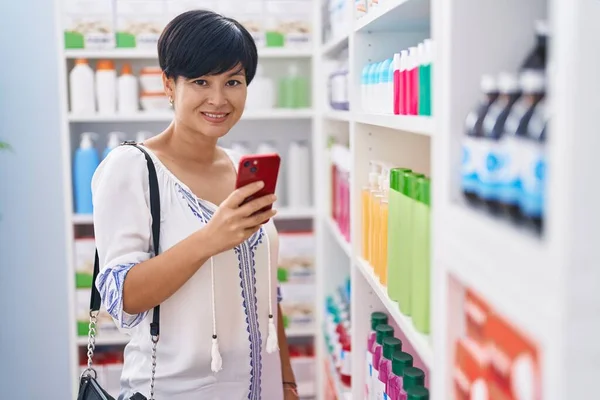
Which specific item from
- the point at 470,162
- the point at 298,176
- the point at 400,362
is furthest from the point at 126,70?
the point at 470,162

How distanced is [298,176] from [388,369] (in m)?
1.78

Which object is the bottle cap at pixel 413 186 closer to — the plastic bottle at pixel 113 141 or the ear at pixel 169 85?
the ear at pixel 169 85

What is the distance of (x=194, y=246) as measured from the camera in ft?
5.27

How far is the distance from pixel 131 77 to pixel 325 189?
3.45 feet

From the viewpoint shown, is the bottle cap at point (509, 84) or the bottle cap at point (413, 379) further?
the bottle cap at point (413, 379)

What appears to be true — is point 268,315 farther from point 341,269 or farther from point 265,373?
point 341,269

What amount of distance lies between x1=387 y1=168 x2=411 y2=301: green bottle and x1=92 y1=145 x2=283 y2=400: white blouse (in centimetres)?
38

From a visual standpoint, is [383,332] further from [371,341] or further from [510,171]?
[510,171]

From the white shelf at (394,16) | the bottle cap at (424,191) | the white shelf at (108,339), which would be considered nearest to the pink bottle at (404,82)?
the white shelf at (394,16)

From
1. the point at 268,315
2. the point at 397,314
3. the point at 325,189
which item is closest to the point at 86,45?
the point at 325,189

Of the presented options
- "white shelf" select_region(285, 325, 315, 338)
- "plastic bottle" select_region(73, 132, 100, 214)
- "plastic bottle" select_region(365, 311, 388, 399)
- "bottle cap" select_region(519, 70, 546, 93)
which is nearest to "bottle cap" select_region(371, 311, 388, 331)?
"plastic bottle" select_region(365, 311, 388, 399)

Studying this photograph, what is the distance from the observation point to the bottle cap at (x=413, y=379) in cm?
162

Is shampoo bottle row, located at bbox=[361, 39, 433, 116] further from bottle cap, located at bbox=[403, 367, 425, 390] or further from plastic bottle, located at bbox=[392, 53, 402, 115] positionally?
bottle cap, located at bbox=[403, 367, 425, 390]

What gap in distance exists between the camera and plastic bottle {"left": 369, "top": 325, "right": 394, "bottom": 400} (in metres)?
1.97
